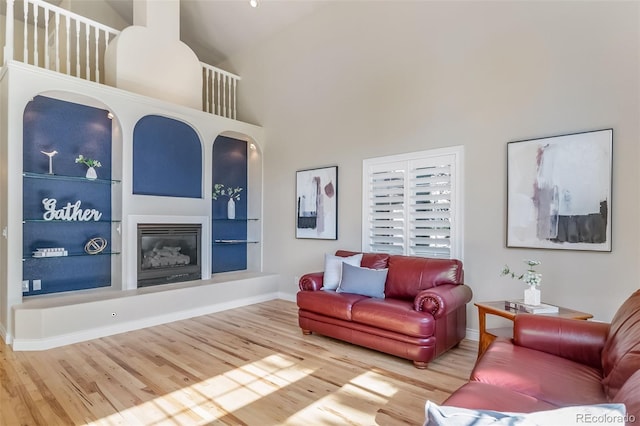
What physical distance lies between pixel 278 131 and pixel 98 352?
402 centimetres

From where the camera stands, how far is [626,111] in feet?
9.39

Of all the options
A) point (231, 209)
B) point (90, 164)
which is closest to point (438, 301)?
point (231, 209)

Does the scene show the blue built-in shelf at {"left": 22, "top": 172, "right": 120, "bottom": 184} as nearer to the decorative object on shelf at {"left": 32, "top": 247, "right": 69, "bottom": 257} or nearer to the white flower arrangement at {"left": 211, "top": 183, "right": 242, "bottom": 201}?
the decorative object on shelf at {"left": 32, "top": 247, "right": 69, "bottom": 257}

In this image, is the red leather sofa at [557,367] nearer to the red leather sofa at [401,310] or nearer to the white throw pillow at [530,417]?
the white throw pillow at [530,417]

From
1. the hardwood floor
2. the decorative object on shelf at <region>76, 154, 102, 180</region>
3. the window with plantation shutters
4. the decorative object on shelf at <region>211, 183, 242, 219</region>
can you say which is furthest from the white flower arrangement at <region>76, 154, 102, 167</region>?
the window with plantation shutters

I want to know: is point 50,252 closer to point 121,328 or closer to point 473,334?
point 121,328

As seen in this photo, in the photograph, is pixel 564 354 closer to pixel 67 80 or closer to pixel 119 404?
pixel 119 404

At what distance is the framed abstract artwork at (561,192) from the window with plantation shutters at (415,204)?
0.57 metres

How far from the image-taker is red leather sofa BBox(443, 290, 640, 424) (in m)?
1.46

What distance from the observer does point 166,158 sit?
4984 millimetres

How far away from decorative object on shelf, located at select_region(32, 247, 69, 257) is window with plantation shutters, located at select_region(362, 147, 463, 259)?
3828 mm

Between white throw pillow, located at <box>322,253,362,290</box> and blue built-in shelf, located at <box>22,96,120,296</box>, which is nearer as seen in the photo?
white throw pillow, located at <box>322,253,362,290</box>

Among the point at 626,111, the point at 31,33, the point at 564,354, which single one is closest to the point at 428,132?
the point at 626,111

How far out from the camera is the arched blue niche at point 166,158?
4.70 m
